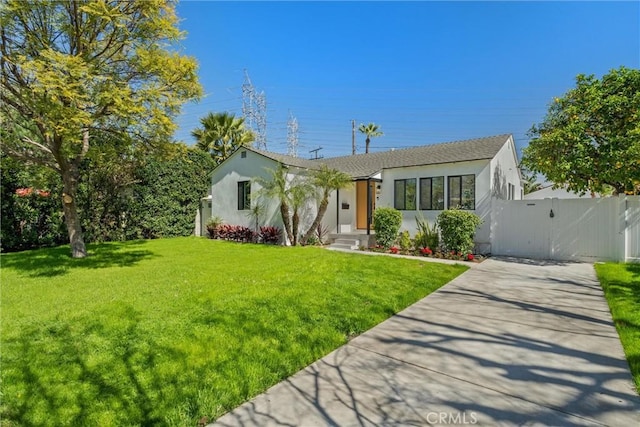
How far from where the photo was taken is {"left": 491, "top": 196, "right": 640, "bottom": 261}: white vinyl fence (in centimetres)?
924

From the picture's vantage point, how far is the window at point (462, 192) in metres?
12.2

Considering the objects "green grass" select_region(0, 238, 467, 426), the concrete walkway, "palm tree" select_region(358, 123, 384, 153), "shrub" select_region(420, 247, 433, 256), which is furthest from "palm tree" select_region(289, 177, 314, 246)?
"palm tree" select_region(358, 123, 384, 153)

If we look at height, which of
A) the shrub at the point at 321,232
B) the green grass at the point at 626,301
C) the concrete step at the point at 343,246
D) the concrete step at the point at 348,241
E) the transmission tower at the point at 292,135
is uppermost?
the transmission tower at the point at 292,135

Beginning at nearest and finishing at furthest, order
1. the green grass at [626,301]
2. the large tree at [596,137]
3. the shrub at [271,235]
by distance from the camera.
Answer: the green grass at [626,301] → the large tree at [596,137] → the shrub at [271,235]

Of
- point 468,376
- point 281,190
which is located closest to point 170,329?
point 468,376

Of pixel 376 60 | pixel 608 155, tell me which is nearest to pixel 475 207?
pixel 608 155

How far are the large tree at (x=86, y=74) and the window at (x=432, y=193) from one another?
9440mm

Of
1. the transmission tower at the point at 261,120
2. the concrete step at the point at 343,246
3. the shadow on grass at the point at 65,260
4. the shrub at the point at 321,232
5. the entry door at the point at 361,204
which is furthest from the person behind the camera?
the transmission tower at the point at 261,120

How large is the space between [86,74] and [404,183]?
11.6 metres

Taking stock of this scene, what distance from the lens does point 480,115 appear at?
2653cm

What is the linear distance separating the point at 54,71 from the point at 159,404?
769 cm

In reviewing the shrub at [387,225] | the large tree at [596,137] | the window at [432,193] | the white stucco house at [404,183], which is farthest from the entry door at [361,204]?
the large tree at [596,137]

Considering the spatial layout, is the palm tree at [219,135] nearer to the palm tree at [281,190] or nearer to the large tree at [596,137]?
the palm tree at [281,190]

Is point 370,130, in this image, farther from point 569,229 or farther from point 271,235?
point 569,229
